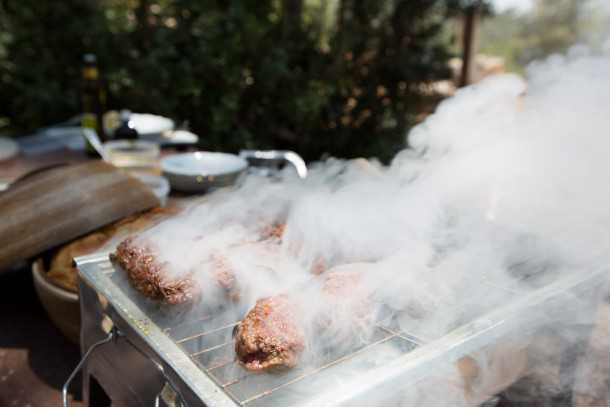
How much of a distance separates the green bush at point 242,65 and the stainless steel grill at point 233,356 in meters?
5.33

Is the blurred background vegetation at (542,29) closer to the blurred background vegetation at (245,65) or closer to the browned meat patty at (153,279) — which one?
the blurred background vegetation at (245,65)

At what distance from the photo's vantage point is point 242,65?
683 centimetres

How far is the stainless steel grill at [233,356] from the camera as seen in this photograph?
3.80 feet

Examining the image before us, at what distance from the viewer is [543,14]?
1152 inches

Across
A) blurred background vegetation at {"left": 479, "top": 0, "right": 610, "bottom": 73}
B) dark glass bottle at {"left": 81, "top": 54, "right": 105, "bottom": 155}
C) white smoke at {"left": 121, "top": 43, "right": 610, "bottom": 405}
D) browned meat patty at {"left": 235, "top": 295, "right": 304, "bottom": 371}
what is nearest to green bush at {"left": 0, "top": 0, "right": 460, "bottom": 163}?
dark glass bottle at {"left": 81, "top": 54, "right": 105, "bottom": 155}

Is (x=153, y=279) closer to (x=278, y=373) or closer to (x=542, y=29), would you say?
(x=278, y=373)

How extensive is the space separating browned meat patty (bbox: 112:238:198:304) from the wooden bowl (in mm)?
416

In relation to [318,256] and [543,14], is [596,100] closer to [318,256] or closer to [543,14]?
[318,256]

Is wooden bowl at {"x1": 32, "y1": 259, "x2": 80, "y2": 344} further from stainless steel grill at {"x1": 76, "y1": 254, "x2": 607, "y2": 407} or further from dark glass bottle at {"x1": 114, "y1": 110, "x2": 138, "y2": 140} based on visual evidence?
dark glass bottle at {"x1": 114, "y1": 110, "x2": 138, "y2": 140}

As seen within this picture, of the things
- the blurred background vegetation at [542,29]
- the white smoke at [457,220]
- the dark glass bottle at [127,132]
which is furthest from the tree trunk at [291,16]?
the blurred background vegetation at [542,29]

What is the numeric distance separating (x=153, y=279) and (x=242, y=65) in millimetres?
5727

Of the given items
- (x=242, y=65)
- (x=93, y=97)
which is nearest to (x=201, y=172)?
(x=93, y=97)

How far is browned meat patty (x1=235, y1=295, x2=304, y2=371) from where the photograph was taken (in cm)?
129

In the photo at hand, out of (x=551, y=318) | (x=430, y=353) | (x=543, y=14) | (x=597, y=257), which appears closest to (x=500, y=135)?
(x=597, y=257)
